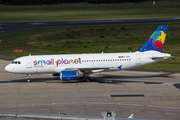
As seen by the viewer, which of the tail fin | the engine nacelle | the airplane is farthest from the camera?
the tail fin

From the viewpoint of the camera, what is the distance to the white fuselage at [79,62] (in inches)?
1727

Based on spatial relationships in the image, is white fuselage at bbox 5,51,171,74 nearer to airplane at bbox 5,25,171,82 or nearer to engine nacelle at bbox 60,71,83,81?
airplane at bbox 5,25,171,82

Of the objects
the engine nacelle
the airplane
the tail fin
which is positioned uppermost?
the tail fin

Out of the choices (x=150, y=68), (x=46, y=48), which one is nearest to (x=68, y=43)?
(x=46, y=48)

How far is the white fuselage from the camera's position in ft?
144

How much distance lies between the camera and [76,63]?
44.8 meters

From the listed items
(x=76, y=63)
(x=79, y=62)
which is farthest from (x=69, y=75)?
(x=79, y=62)

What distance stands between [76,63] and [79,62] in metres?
0.54

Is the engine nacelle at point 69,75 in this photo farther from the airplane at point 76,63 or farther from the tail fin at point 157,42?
the tail fin at point 157,42

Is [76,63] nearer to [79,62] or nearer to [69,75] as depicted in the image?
[79,62]

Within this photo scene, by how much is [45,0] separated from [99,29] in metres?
106

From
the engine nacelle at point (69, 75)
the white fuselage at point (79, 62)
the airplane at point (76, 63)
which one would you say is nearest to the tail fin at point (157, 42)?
the airplane at point (76, 63)

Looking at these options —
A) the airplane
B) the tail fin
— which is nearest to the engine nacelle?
the airplane

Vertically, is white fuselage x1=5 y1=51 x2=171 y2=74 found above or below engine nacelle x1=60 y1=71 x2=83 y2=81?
above
